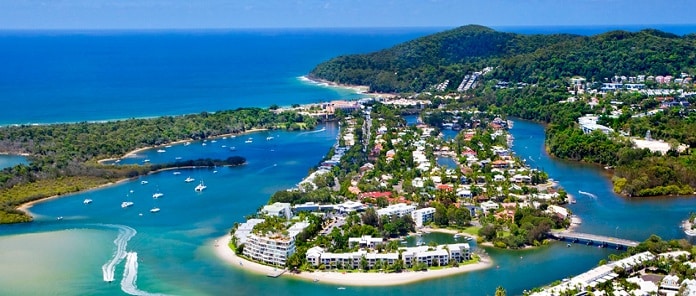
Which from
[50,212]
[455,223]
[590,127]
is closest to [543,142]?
[590,127]

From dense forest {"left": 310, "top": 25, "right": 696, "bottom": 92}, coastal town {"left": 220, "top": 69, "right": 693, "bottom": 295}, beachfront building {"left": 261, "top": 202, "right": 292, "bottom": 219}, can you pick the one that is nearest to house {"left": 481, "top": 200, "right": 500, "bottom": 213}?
coastal town {"left": 220, "top": 69, "right": 693, "bottom": 295}

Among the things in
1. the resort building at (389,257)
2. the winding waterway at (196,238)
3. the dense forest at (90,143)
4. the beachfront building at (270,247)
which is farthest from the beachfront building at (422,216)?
the dense forest at (90,143)

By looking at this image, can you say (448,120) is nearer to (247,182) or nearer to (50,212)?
(247,182)

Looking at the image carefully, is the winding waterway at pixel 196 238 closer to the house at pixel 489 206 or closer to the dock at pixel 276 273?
the dock at pixel 276 273

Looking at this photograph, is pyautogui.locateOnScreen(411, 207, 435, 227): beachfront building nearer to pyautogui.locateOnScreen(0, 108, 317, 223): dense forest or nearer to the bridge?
the bridge

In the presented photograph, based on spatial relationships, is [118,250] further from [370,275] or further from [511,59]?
[511,59]

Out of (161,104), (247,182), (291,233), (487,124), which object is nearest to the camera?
(291,233)
